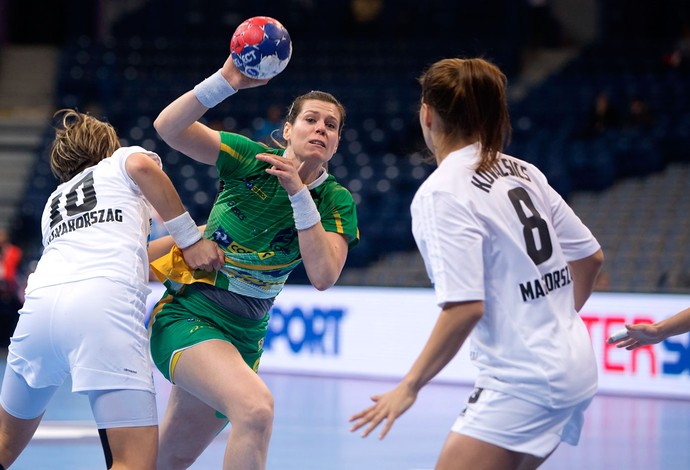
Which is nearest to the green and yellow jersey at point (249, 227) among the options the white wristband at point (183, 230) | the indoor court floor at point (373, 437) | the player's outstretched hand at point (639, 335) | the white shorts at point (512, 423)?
the white wristband at point (183, 230)

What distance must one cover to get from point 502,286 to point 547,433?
39cm

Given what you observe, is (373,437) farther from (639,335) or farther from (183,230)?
(639,335)

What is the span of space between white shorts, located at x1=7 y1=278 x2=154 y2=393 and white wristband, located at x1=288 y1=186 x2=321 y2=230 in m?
0.60

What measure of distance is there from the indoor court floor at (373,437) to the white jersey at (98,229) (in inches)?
83.3

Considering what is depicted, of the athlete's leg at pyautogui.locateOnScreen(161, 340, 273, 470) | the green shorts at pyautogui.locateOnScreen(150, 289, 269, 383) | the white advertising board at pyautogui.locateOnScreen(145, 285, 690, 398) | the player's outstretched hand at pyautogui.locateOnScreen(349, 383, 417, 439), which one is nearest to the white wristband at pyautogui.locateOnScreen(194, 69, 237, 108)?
the green shorts at pyautogui.locateOnScreen(150, 289, 269, 383)

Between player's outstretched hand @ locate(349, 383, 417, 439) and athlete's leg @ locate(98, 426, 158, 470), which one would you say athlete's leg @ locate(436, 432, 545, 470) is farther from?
athlete's leg @ locate(98, 426, 158, 470)

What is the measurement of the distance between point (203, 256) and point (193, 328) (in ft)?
0.87

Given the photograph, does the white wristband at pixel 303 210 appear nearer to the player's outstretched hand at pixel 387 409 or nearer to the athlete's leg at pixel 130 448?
the athlete's leg at pixel 130 448

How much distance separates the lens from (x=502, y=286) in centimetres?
260

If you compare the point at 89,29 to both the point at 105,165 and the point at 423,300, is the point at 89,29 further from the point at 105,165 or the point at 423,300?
the point at 105,165

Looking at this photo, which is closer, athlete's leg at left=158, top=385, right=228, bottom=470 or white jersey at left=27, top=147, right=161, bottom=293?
white jersey at left=27, top=147, right=161, bottom=293

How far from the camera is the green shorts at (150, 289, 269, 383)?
12.0 feet

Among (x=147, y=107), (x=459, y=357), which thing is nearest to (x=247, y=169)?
(x=459, y=357)

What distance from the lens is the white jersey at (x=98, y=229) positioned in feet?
11.0
